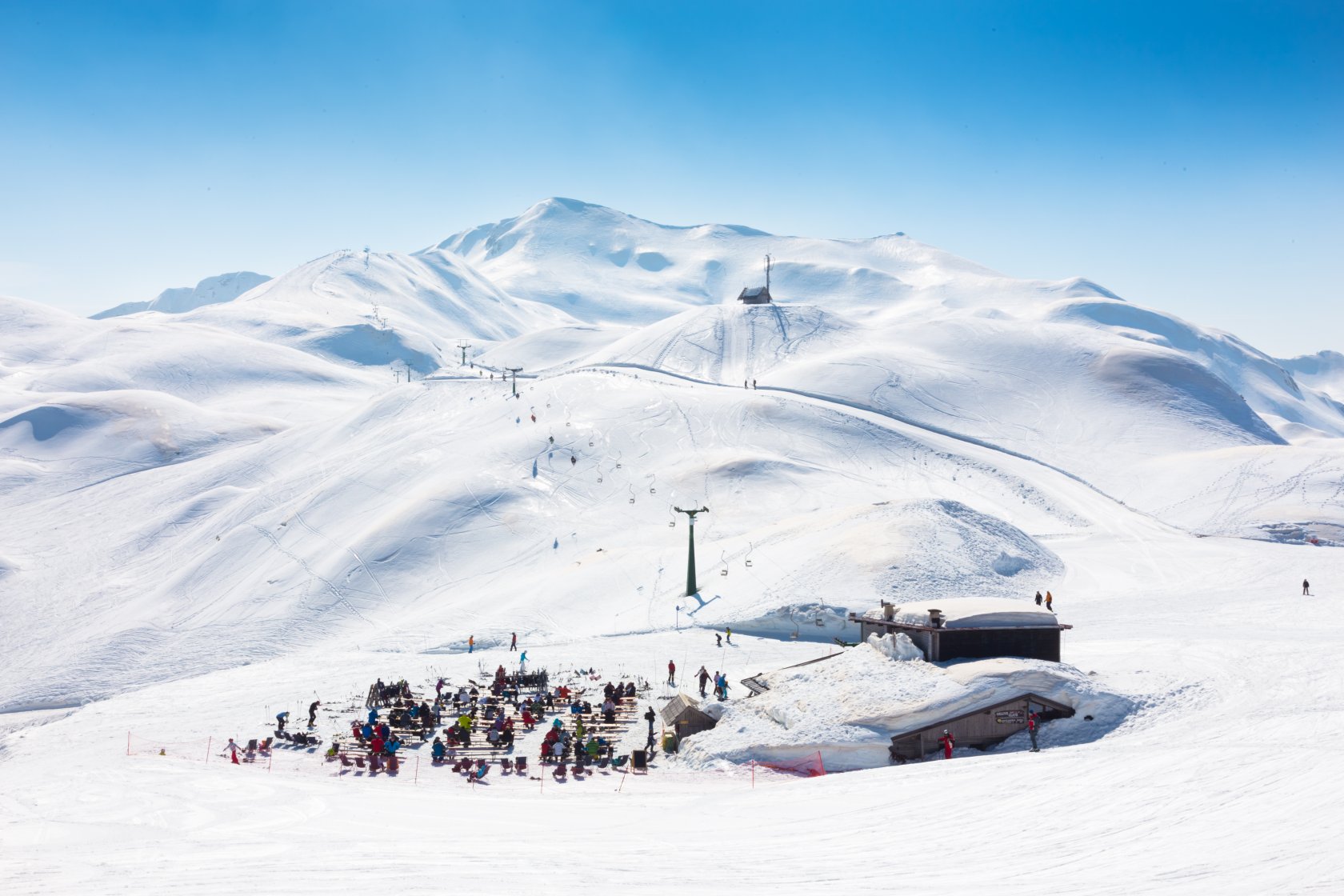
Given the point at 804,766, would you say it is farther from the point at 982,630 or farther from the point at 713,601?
the point at 713,601

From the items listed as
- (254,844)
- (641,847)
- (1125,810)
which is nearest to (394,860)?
(254,844)

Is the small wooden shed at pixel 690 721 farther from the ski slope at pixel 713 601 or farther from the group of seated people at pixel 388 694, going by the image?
the group of seated people at pixel 388 694

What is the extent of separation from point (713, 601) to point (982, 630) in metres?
16.9

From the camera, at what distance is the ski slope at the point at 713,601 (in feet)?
51.6

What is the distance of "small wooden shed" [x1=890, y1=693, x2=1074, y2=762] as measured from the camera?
23.6m

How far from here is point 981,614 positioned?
27.3 m

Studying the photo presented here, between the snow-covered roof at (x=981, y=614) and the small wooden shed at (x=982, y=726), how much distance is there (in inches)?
124

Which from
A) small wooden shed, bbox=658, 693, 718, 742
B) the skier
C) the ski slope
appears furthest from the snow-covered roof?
small wooden shed, bbox=658, 693, 718, 742

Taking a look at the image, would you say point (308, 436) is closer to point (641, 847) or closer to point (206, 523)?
point (206, 523)

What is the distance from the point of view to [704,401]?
77.6m

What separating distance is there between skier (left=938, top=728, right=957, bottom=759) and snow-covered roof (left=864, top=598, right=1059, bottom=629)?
12.8 ft

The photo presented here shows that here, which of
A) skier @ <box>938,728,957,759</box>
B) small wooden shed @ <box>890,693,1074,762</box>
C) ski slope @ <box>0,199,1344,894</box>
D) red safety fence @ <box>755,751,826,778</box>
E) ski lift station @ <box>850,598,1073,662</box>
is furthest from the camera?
ski lift station @ <box>850,598,1073,662</box>

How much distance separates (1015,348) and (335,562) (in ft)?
239

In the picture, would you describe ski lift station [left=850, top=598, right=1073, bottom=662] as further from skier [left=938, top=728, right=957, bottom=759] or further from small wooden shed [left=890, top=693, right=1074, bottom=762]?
skier [left=938, top=728, right=957, bottom=759]
